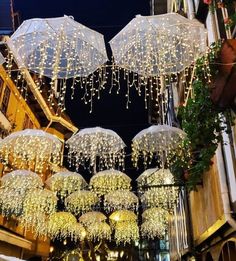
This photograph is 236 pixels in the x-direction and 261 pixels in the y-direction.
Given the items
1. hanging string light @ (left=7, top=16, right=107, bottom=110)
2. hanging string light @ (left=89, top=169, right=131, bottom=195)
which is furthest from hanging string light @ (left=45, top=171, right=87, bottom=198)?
hanging string light @ (left=7, top=16, right=107, bottom=110)

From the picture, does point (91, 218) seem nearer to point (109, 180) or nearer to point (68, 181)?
point (68, 181)

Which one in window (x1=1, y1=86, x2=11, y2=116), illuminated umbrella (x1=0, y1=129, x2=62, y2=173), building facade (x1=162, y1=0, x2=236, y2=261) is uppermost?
window (x1=1, y1=86, x2=11, y2=116)

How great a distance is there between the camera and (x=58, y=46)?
6.11 metres

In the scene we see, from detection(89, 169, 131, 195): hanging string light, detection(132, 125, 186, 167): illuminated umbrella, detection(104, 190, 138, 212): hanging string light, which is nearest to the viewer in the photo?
detection(132, 125, 186, 167): illuminated umbrella

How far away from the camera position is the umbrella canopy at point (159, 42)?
5973mm

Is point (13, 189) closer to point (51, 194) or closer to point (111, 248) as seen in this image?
point (51, 194)

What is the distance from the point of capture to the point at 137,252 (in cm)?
3309

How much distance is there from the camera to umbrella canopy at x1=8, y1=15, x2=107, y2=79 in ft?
19.7

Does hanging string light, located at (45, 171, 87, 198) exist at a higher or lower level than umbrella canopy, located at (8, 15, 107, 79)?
lower

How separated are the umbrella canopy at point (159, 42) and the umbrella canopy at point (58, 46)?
0.45 metres

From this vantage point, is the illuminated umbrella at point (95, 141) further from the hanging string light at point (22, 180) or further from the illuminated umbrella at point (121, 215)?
the illuminated umbrella at point (121, 215)

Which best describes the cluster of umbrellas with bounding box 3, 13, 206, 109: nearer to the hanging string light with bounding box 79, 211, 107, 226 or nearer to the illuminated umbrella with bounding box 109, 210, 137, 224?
the illuminated umbrella with bounding box 109, 210, 137, 224

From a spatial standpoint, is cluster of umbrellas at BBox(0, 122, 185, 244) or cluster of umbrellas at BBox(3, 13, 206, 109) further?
cluster of umbrellas at BBox(0, 122, 185, 244)

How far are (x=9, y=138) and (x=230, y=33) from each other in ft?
22.0
